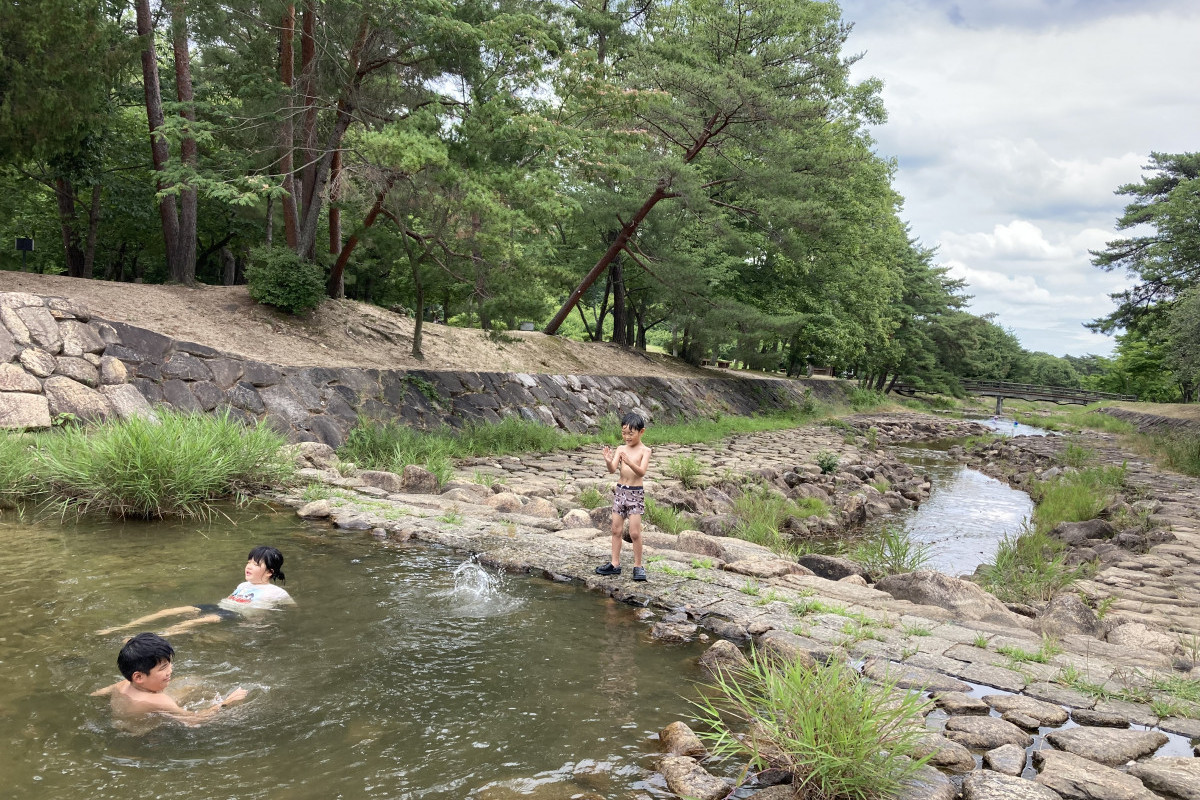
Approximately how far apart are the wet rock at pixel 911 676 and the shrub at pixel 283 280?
40.7 ft

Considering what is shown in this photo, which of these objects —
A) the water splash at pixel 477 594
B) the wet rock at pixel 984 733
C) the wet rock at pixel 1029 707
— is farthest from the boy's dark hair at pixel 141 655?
the wet rock at pixel 1029 707

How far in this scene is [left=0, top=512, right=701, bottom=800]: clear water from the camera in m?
2.98

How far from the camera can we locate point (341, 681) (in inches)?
150

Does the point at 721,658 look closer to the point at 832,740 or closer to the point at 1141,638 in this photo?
the point at 832,740

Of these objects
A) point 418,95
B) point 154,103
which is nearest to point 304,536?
point 418,95

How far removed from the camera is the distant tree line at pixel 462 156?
477 inches

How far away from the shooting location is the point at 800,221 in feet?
67.2

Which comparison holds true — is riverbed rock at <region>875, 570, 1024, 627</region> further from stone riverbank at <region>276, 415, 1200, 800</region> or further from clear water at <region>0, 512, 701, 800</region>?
clear water at <region>0, 512, 701, 800</region>

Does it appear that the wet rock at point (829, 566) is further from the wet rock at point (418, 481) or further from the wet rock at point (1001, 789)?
the wet rock at point (418, 481)

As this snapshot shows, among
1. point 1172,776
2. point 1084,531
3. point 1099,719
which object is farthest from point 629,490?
point 1084,531

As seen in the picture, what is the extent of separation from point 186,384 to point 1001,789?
34.6ft

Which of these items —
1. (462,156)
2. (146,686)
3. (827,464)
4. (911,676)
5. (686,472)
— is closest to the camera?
(146,686)

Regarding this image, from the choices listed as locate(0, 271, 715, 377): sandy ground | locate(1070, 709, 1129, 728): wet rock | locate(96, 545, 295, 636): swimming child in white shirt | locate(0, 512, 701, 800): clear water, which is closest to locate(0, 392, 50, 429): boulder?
locate(0, 271, 715, 377): sandy ground

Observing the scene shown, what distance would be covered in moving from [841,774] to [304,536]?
200 inches
